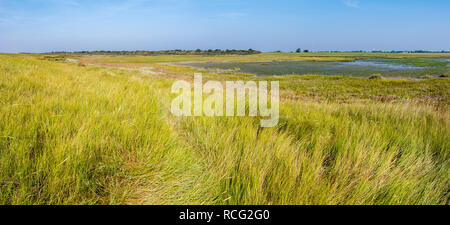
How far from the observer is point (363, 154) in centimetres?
172

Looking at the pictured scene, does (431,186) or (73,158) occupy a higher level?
(73,158)

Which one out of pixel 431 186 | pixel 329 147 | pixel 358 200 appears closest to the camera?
pixel 358 200

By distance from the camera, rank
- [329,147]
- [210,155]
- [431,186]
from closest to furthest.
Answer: [431,186], [210,155], [329,147]

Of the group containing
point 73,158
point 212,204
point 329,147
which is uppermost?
point 73,158

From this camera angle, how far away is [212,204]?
125 centimetres

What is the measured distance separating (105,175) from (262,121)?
215cm
